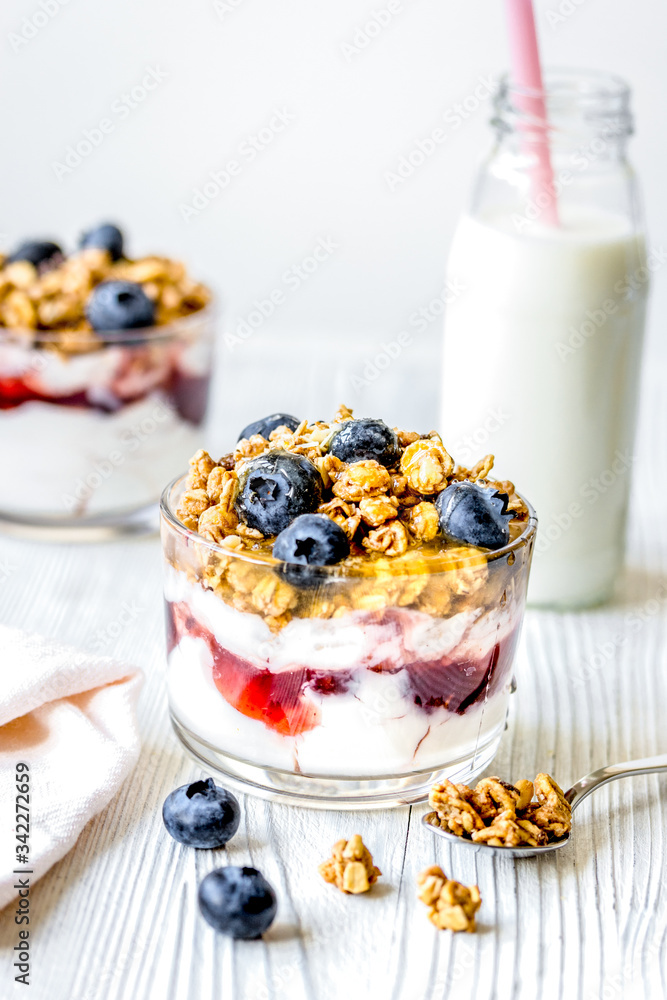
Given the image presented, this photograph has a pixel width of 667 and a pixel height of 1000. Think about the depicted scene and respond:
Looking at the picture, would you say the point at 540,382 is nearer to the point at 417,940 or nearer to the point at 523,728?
the point at 523,728

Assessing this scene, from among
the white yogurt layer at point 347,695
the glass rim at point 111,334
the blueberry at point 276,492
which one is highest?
the blueberry at point 276,492

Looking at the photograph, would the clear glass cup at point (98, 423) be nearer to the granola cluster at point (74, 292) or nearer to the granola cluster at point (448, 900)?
the granola cluster at point (74, 292)

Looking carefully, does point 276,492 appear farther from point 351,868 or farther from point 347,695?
point 351,868

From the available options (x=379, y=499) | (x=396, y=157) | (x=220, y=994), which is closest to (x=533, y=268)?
(x=379, y=499)

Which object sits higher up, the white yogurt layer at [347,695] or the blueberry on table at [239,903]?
the white yogurt layer at [347,695]

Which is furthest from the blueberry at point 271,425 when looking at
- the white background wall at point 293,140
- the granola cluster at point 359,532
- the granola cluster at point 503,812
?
the white background wall at point 293,140

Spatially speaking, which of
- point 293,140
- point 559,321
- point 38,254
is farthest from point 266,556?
point 293,140

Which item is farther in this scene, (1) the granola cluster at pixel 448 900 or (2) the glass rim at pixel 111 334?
(2) the glass rim at pixel 111 334
